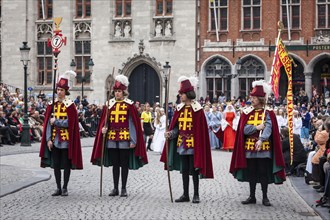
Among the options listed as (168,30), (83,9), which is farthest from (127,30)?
(83,9)

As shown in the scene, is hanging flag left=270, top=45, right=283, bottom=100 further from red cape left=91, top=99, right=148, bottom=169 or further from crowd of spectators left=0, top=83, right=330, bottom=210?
red cape left=91, top=99, right=148, bottom=169

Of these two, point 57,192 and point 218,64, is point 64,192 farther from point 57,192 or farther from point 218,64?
point 218,64

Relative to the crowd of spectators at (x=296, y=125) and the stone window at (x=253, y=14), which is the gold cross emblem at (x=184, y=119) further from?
the stone window at (x=253, y=14)

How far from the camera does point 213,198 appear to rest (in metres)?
11.5

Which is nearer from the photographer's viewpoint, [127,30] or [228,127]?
[228,127]

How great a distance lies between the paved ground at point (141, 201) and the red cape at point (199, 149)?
57cm

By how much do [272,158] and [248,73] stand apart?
2732 cm

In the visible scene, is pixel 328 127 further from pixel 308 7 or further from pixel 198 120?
pixel 308 7

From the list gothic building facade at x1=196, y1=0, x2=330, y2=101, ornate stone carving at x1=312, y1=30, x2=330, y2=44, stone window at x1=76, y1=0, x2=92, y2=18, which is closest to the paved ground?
gothic building facade at x1=196, y1=0, x2=330, y2=101

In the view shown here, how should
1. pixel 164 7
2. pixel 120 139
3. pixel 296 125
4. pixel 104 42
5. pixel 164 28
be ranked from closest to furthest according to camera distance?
pixel 120 139 < pixel 296 125 < pixel 164 28 < pixel 164 7 < pixel 104 42

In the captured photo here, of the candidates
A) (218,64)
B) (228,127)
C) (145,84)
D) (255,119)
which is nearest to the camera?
(255,119)

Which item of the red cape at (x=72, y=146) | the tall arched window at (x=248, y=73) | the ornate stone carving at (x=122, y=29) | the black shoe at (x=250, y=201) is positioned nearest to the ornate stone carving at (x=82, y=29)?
the ornate stone carving at (x=122, y=29)

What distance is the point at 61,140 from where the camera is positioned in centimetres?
1162

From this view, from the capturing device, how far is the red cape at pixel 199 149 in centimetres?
1079
